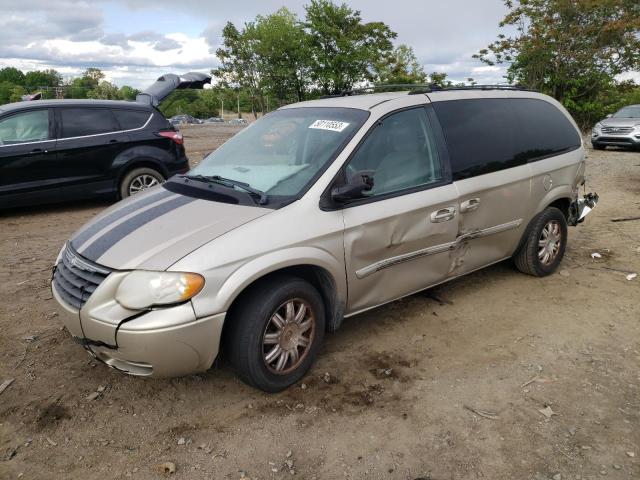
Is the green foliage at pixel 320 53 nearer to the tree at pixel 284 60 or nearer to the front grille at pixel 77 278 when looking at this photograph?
the tree at pixel 284 60

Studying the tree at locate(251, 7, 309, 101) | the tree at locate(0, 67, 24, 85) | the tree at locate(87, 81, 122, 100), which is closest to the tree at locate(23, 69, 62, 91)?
the tree at locate(0, 67, 24, 85)

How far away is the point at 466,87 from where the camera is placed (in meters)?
4.47

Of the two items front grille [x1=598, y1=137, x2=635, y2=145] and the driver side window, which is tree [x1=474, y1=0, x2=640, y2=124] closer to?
front grille [x1=598, y1=137, x2=635, y2=145]

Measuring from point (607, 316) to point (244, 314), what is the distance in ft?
10.3

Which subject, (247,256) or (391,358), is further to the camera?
→ (391,358)

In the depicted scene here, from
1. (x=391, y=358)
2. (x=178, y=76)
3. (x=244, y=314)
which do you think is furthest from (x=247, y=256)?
(x=178, y=76)

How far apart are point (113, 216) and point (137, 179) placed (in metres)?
4.76

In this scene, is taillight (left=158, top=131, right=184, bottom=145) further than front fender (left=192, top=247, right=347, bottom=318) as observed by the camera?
Yes

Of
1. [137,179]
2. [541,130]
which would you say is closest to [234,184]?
[541,130]

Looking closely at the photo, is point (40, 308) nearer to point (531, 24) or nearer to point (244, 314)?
point (244, 314)

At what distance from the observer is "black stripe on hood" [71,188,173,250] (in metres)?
3.36

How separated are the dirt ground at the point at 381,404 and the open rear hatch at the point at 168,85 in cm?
506

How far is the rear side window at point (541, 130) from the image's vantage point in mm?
4664

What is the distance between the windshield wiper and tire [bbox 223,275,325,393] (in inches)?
20.5
